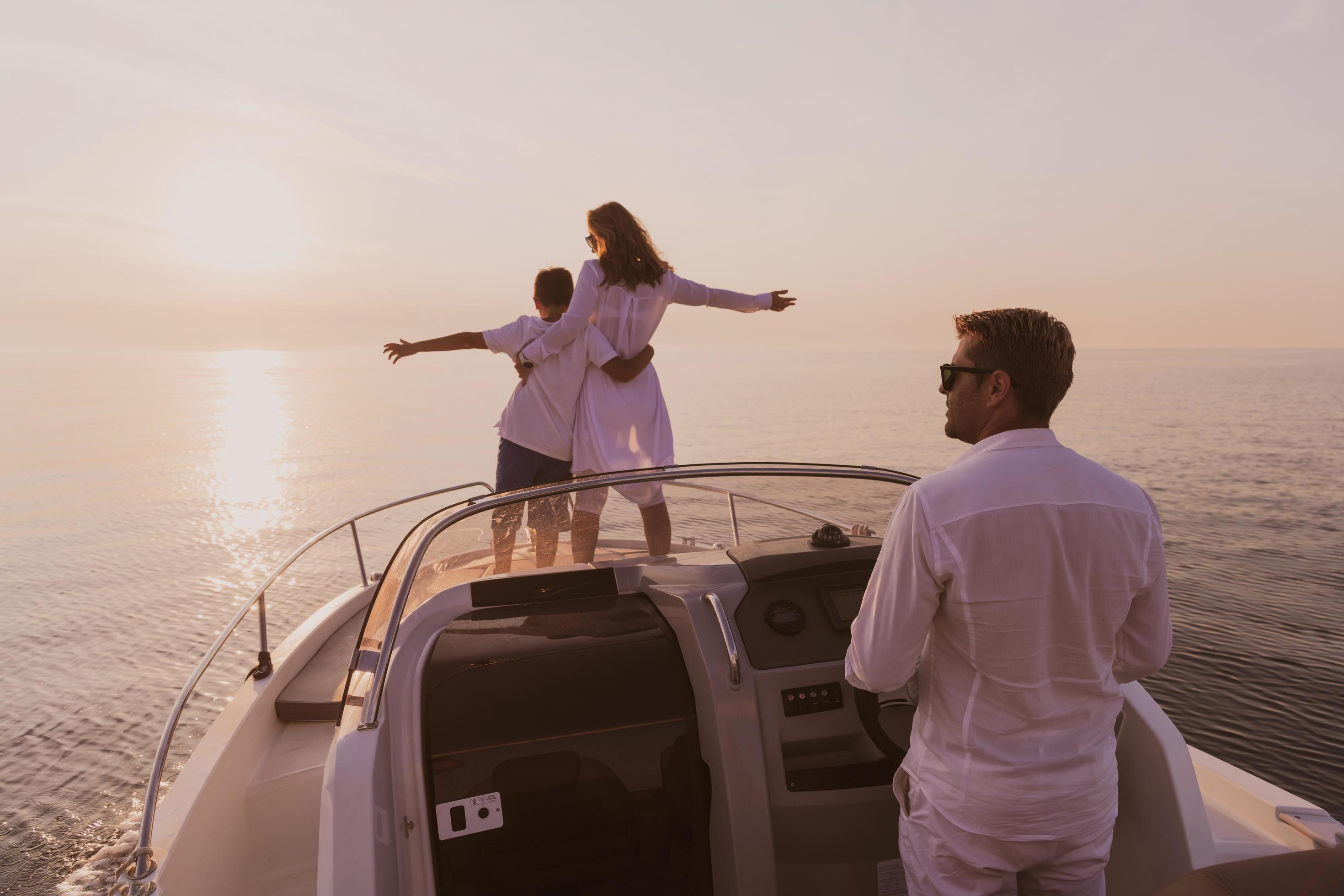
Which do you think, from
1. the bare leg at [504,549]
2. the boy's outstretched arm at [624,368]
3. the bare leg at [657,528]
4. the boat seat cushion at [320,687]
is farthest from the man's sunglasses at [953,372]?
the boat seat cushion at [320,687]

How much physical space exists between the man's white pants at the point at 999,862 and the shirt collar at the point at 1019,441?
2.01ft

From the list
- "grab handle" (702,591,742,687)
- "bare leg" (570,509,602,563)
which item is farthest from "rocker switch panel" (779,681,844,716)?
"bare leg" (570,509,602,563)

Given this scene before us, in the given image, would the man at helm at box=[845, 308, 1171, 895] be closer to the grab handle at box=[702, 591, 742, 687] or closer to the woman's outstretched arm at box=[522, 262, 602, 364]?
the grab handle at box=[702, 591, 742, 687]

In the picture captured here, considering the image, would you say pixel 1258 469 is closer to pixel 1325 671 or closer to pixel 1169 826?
pixel 1325 671

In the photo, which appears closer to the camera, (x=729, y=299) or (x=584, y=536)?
(x=584, y=536)

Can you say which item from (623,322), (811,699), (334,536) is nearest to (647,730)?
(811,699)

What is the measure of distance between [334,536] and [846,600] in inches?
665

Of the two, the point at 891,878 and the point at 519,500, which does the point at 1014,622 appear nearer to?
the point at 891,878

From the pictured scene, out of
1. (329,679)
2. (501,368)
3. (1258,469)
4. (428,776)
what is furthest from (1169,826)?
(501,368)

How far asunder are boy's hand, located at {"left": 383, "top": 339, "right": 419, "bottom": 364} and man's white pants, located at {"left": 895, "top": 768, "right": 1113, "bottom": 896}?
261 cm

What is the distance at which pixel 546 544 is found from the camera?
6.98 ft

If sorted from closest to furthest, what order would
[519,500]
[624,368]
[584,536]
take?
[519,500], [584,536], [624,368]

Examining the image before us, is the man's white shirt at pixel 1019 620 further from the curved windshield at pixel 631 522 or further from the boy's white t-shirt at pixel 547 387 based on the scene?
the boy's white t-shirt at pixel 547 387

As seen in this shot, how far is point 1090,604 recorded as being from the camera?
1.18 meters
